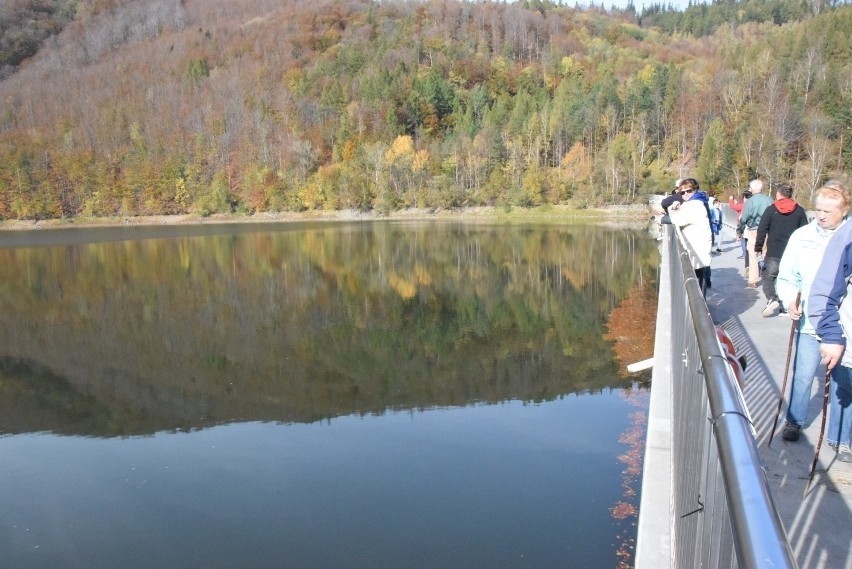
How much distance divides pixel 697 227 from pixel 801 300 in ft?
17.7

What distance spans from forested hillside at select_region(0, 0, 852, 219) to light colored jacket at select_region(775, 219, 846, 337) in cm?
5442

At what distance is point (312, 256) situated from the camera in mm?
41281

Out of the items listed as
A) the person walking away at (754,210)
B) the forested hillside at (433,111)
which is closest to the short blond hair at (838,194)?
the person walking away at (754,210)

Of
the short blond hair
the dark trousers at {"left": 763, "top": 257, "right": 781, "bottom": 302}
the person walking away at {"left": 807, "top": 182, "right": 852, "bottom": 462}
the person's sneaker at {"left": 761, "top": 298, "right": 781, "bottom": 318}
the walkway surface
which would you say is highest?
the short blond hair

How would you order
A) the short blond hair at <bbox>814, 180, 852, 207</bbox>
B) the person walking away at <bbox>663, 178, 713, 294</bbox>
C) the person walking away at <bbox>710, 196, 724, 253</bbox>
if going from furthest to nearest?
the person walking away at <bbox>710, 196, 724, 253</bbox> < the person walking away at <bbox>663, 178, 713, 294</bbox> < the short blond hair at <bbox>814, 180, 852, 207</bbox>

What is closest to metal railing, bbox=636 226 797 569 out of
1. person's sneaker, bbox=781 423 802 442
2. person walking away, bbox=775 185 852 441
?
person's sneaker, bbox=781 423 802 442

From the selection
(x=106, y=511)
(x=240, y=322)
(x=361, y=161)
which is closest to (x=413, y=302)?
(x=240, y=322)

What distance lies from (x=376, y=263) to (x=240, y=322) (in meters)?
14.4

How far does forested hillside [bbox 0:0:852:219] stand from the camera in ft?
257

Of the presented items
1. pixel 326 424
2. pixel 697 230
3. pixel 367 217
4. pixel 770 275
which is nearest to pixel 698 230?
pixel 697 230

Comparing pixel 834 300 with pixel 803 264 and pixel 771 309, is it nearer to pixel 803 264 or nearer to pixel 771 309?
pixel 803 264

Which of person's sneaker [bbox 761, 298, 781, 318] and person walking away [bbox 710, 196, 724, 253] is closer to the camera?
person's sneaker [bbox 761, 298, 781, 318]

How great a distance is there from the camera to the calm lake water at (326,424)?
27.0 feet

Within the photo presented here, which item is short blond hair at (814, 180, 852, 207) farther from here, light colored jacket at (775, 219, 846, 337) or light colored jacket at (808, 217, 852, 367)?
light colored jacket at (808, 217, 852, 367)
